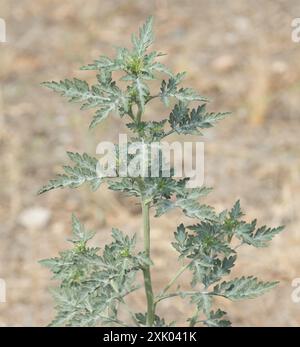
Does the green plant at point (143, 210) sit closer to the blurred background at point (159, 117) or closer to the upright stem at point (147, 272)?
the upright stem at point (147, 272)

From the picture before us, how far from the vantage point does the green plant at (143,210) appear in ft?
7.53

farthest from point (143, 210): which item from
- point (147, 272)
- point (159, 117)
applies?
point (159, 117)

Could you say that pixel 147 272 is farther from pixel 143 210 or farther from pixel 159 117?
pixel 159 117

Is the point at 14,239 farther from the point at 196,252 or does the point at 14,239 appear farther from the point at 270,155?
the point at 196,252

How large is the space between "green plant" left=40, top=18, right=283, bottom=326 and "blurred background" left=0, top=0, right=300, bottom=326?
1665 millimetres

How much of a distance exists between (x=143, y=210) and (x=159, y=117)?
3.26 metres

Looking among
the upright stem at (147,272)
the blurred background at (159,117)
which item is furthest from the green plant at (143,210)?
the blurred background at (159,117)

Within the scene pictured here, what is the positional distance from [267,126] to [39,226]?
167 cm

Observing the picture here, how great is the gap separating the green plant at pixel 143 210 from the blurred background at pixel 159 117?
1.66 m

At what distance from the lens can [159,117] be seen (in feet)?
A: 18.4

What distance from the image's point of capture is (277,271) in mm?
4320

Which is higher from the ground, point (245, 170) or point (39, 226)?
point (245, 170)
